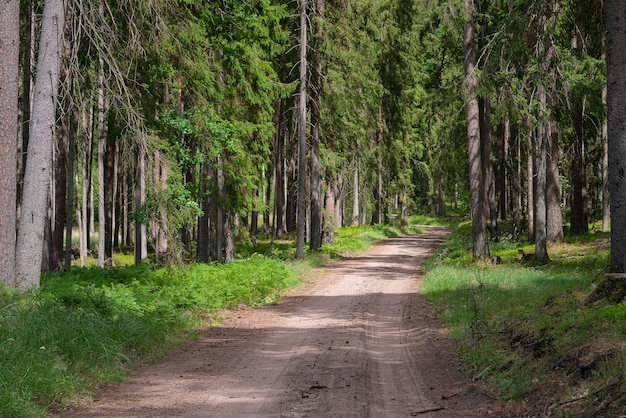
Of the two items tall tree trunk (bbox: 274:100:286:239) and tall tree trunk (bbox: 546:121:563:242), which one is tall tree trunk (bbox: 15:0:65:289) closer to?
tall tree trunk (bbox: 546:121:563:242)

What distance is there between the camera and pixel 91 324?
8.94 metres

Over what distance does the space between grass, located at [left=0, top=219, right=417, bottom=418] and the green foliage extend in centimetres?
1

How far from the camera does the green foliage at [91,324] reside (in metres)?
6.62

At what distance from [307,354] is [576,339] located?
12.4 feet

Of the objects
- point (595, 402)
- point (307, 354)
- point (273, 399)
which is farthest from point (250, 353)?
point (595, 402)

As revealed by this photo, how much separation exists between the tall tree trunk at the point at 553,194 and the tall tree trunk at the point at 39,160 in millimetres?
19141

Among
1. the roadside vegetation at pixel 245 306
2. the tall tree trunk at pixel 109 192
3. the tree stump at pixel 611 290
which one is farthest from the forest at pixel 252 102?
the roadside vegetation at pixel 245 306

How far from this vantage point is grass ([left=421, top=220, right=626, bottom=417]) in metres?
6.12

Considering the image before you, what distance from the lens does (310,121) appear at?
28328 millimetres

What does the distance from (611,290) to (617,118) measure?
2935mm

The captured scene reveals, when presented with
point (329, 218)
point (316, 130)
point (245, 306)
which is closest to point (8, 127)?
point (245, 306)

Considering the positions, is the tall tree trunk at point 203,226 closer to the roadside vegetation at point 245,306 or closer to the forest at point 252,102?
the forest at point 252,102

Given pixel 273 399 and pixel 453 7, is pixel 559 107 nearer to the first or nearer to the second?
pixel 453 7

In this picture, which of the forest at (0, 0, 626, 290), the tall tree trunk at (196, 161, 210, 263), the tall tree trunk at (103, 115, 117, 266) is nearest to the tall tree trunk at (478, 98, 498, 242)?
→ the forest at (0, 0, 626, 290)
